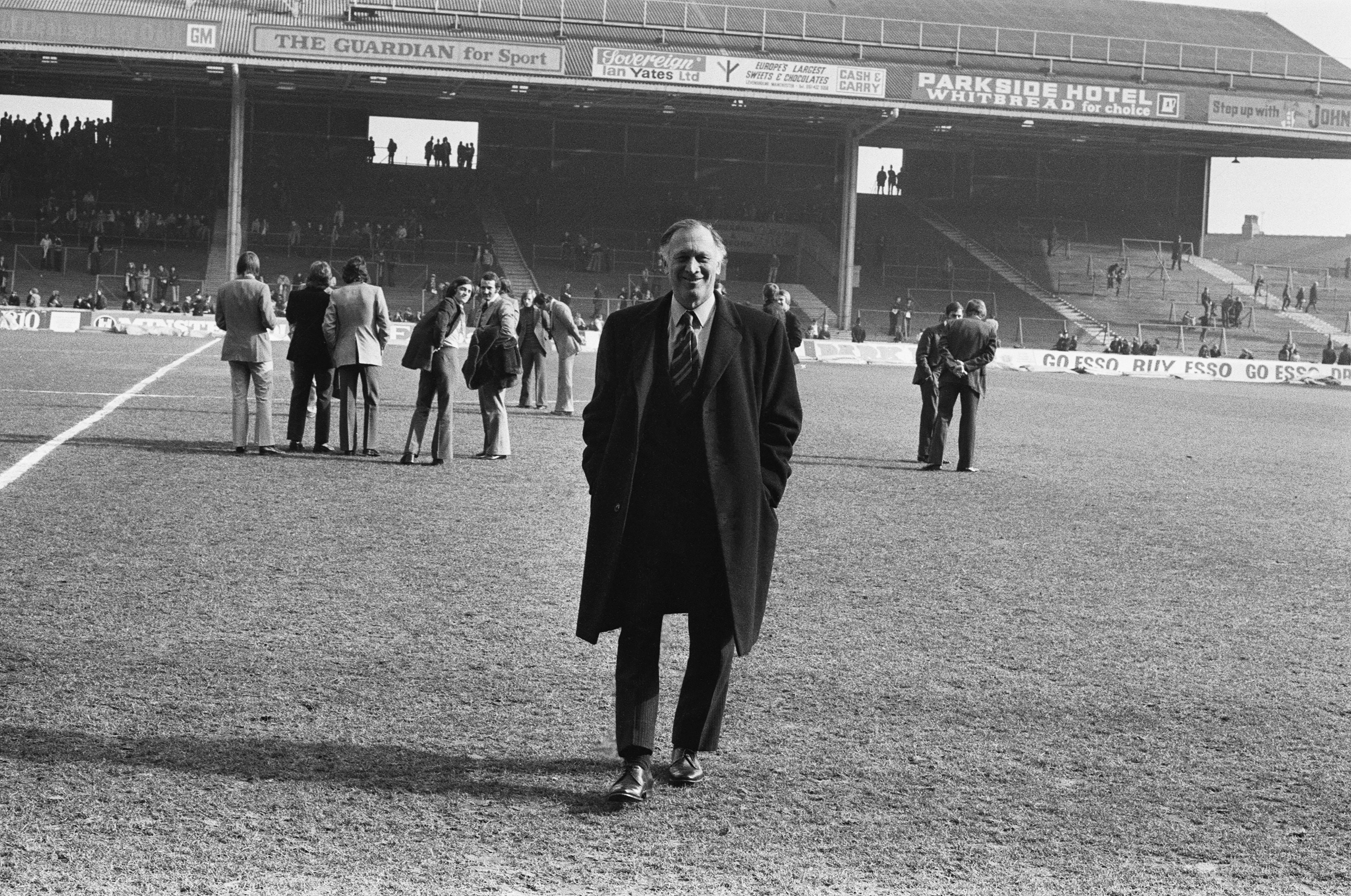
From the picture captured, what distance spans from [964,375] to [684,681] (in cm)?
1049

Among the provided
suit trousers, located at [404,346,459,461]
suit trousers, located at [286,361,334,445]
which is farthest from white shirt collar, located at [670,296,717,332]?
suit trousers, located at [286,361,334,445]

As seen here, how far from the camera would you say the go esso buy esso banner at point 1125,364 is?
4444 centimetres

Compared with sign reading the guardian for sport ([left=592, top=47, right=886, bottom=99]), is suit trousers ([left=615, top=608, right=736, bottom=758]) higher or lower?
lower

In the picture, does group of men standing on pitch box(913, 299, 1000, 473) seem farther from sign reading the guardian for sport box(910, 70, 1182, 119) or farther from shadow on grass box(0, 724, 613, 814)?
sign reading the guardian for sport box(910, 70, 1182, 119)

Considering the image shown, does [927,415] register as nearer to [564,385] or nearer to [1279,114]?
[564,385]

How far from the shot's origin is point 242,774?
16.5 feet

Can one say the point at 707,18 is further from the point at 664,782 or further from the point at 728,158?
the point at 664,782

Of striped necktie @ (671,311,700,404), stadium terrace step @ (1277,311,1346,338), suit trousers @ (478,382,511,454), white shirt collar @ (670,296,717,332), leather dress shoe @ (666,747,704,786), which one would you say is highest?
stadium terrace step @ (1277,311,1346,338)

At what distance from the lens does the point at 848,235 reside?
166 ft

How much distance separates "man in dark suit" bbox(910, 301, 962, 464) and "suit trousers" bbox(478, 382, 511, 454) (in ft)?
13.4

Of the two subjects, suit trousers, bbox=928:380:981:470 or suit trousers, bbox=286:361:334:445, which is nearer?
suit trousers, bbox=286:361:334:445

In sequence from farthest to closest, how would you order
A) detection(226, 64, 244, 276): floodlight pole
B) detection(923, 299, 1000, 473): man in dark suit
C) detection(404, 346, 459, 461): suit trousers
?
detection(226, 64, 244, 276): floodlight pole
detection(923, 299, 1000, 473): man in dark suit
detection(404, 346, 459, 461): suit trousers

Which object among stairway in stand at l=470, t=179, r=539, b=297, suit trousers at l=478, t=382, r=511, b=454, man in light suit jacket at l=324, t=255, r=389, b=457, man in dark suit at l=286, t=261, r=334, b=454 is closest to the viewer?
man in light suit jacket at l=324, t=255, r=389, b=457

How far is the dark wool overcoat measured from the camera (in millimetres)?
4824
